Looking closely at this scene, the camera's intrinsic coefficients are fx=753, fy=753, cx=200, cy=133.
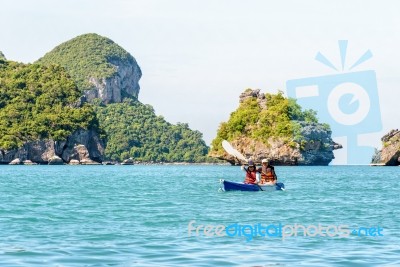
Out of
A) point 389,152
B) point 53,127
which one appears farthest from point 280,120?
point 53,127

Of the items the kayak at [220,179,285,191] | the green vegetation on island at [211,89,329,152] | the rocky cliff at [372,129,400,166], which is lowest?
the kayak at [220,179,285,191]

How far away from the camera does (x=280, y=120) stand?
146750 mm

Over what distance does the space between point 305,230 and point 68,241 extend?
24.5ft

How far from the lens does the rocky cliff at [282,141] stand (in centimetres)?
14238

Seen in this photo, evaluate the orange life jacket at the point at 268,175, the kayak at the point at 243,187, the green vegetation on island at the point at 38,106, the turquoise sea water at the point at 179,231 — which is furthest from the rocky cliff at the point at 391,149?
the turquoise sea water at the point at 179,231

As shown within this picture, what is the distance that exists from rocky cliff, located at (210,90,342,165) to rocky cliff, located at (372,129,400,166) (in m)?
9.96

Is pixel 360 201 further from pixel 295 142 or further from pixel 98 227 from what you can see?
pixel 295 142

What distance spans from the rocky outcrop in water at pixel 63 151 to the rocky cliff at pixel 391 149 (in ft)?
203

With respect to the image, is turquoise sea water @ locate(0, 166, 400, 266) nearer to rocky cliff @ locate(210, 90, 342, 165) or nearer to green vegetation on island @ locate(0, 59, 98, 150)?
rocky cliff @ locate(210, 90, 342, 165)

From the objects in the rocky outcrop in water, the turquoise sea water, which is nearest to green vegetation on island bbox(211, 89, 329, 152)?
the rocky outcrop in water

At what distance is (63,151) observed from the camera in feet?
538

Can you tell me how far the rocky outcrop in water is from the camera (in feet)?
513

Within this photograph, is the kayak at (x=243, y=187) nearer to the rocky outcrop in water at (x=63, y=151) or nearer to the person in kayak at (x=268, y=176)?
the person in kayak at (x=268, y=176)

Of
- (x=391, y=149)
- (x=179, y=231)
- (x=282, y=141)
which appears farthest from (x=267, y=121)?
(x=179, y=231)
